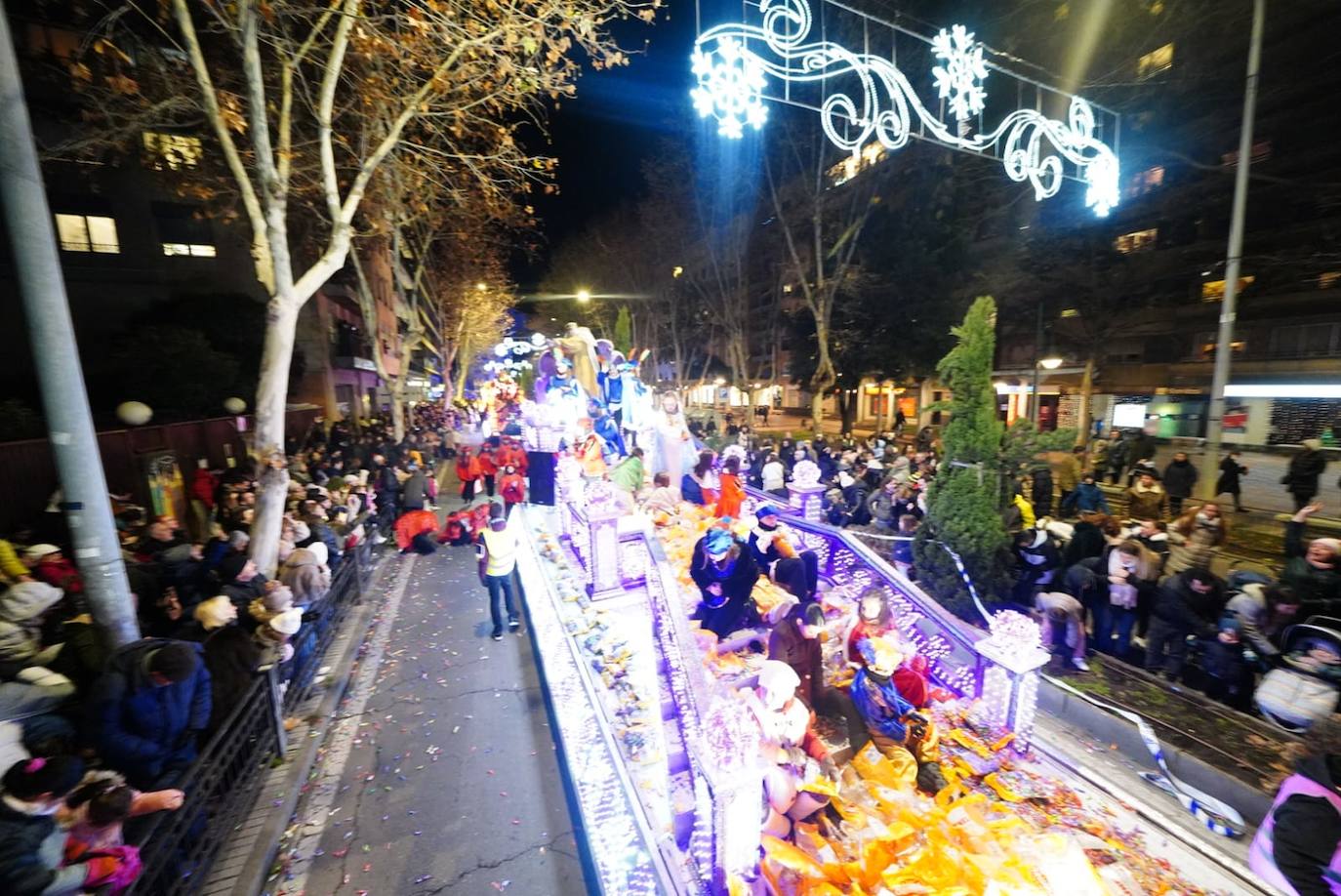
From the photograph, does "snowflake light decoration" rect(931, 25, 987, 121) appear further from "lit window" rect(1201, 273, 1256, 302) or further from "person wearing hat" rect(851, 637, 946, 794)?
"lit window" rect(1201, 273, 1256, 302)

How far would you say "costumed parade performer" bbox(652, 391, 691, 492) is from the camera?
1046cm

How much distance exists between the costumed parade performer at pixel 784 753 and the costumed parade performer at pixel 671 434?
674 centimetres

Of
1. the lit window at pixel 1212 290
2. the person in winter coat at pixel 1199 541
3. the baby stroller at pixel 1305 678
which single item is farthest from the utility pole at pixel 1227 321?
the lit window at pixel 1212 290

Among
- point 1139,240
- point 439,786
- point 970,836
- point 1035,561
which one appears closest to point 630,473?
point 439,786

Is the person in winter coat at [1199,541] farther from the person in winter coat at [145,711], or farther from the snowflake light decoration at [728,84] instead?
the person in winter coat at [145,711]

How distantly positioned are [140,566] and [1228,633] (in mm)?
10839

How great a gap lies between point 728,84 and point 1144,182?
26559mm

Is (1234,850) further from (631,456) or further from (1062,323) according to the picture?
(1062,323)

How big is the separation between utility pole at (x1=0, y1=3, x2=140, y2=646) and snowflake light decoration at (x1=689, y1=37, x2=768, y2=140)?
18.0 ft

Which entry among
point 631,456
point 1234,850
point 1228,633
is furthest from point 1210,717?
point 631,456

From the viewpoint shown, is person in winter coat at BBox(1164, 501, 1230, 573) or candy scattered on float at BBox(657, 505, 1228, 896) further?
person in winter coat at BBox(1164, 501, 1230, 573)

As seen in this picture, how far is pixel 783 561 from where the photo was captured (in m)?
5.90

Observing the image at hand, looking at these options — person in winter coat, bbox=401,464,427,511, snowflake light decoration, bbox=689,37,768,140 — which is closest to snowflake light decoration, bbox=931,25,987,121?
snowflake light decoration, bbox=689,37,768,140

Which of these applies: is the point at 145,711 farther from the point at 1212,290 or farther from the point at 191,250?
the point at 1212,290
